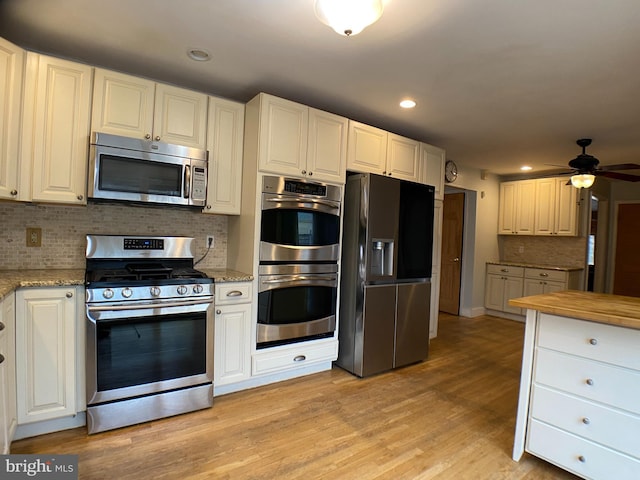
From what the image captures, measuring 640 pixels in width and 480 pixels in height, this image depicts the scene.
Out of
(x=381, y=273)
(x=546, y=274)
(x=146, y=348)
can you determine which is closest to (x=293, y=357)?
(x=381, y=273)

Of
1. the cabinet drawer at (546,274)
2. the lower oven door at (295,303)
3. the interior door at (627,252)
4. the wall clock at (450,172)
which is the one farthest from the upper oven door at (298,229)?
the interior door at (627,252)

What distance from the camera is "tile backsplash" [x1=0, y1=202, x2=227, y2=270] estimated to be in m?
2.33

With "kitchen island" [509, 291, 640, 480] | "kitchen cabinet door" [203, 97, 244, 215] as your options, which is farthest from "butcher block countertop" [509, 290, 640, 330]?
"kitchen cabinet door" [203, 97, 244, 215]

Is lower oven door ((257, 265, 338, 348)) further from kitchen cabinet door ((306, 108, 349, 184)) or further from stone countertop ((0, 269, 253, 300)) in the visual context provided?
kitchen cabinet door ((306, 108, 349, 184))

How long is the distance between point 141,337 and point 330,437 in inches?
53.3

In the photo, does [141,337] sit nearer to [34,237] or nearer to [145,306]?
[145,306]

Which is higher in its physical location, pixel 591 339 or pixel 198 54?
pixel 198 54

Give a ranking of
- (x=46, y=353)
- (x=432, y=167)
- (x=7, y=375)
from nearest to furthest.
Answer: (x=7, y=375) < (x=46, y=353) < (x=432, y=167)

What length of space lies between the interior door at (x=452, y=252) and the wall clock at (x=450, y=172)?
1006 mm

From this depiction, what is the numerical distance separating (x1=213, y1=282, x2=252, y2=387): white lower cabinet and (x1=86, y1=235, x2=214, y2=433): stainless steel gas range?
119 mm

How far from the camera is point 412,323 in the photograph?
3420 millimetres

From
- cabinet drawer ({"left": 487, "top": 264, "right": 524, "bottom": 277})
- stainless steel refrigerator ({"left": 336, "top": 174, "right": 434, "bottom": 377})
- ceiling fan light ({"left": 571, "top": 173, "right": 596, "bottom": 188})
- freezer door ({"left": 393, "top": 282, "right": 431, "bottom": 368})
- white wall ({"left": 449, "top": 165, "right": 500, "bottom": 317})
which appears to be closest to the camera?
stainless steel refrigerator ({"left": 336, "top": 174, "right": 434, "bottom": 377})

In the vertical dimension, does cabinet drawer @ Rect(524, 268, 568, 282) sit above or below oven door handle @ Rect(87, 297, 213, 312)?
above

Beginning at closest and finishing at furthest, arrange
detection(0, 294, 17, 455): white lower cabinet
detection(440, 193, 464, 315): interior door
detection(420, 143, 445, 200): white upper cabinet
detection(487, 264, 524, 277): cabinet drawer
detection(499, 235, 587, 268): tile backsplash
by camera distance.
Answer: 1. detection(0, 294, 17, 455): white lower cabinet
2. detection(420, 143, 445, 200): white upper cabinet
3. detection(499, 235, 587, 268): tile backsplash
4. detection(487, 264, 524, 277): cabinet drawer
5. detection(440, 193, 464, 315): interior door
